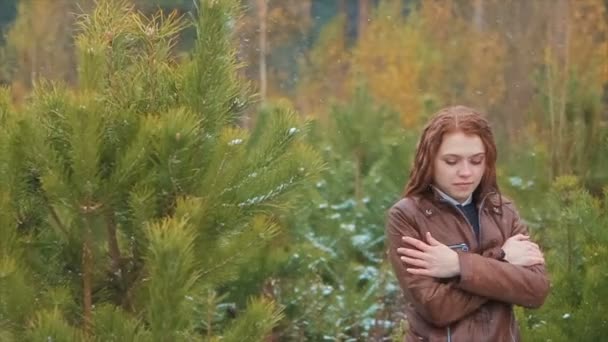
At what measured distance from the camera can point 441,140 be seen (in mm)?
3314

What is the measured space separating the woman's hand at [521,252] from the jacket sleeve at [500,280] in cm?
2

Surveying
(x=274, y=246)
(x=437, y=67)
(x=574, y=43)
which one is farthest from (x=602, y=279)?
(x=437, y=67)

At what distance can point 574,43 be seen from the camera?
635 inches

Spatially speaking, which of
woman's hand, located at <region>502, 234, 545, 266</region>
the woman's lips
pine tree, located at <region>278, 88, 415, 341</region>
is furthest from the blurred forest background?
pine tree, located at <region>278, 88, 415, 341</region>

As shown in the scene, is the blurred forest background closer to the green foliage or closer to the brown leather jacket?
the green foliage

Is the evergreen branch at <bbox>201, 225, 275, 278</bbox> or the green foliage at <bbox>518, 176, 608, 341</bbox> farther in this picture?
the green foliage at <bbox>518, 176, 608, 341</bbox>

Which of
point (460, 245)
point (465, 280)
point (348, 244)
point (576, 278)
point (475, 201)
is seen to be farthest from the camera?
point (348, 244)

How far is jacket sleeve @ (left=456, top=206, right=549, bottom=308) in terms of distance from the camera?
3.16 meters

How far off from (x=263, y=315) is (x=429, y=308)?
0.48 m

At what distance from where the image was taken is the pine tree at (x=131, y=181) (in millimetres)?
3178

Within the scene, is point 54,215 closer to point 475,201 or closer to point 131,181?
point 131,181

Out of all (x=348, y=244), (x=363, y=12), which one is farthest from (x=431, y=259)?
(x=363, y=12)

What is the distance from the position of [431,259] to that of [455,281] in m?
0.09

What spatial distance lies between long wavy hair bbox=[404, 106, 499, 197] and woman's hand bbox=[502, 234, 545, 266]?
0.17m
